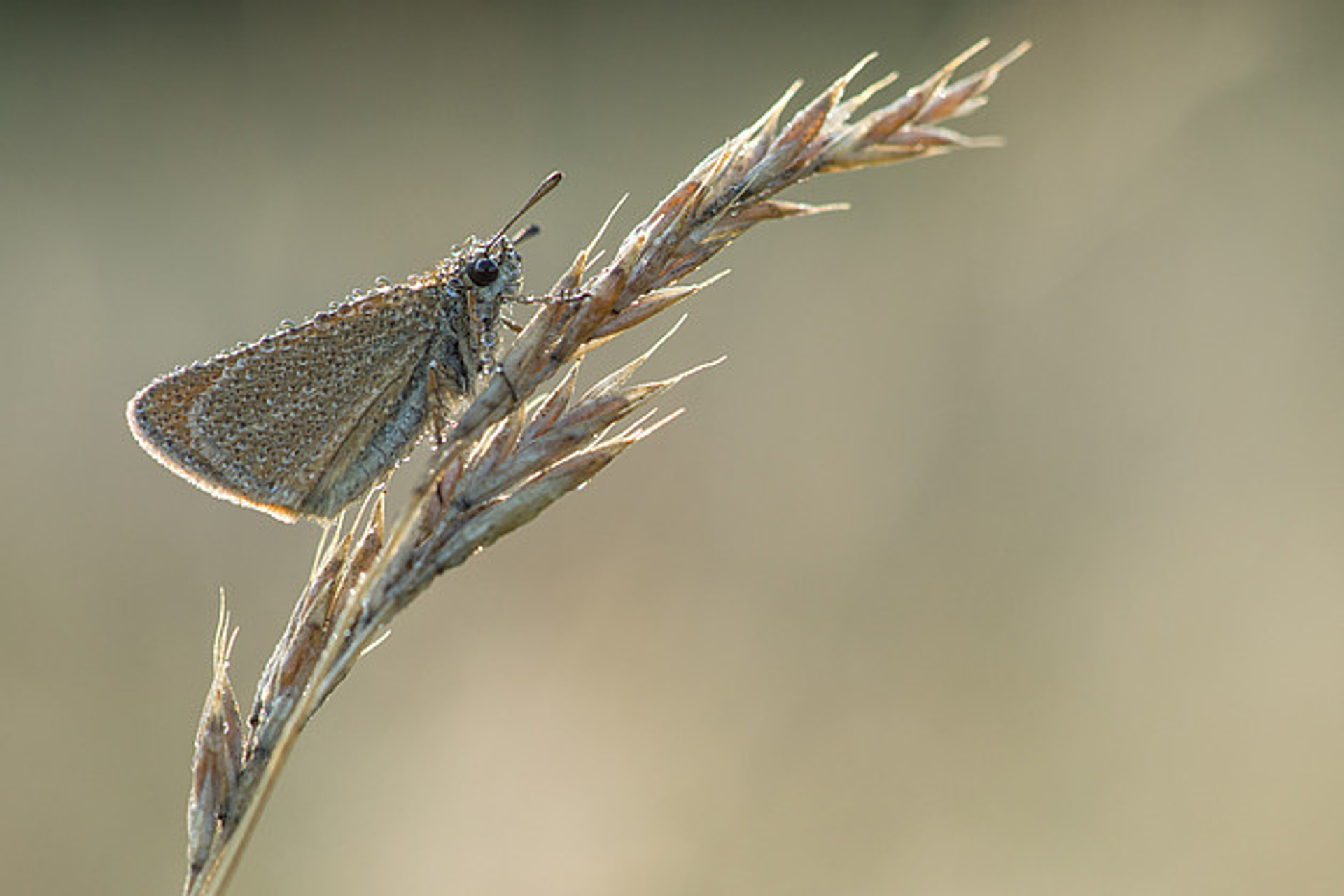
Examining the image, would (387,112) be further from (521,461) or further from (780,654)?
(521,461)

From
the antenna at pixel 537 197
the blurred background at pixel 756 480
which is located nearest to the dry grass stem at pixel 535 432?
the antenna at pixel 537 197

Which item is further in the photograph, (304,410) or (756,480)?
(756,480)

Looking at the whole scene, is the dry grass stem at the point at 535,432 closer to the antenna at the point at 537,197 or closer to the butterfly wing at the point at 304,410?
the antenna at the point at 537,197

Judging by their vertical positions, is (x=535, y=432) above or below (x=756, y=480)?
above

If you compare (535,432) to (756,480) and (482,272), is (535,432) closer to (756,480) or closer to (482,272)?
(482,272)

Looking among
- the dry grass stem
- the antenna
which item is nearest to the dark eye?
the antenna

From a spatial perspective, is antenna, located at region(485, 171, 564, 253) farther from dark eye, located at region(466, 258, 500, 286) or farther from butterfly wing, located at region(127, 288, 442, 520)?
butterfly wing, located at region(127, 288, 442, 520)

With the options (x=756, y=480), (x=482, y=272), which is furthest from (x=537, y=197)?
(x=756, y=480)
